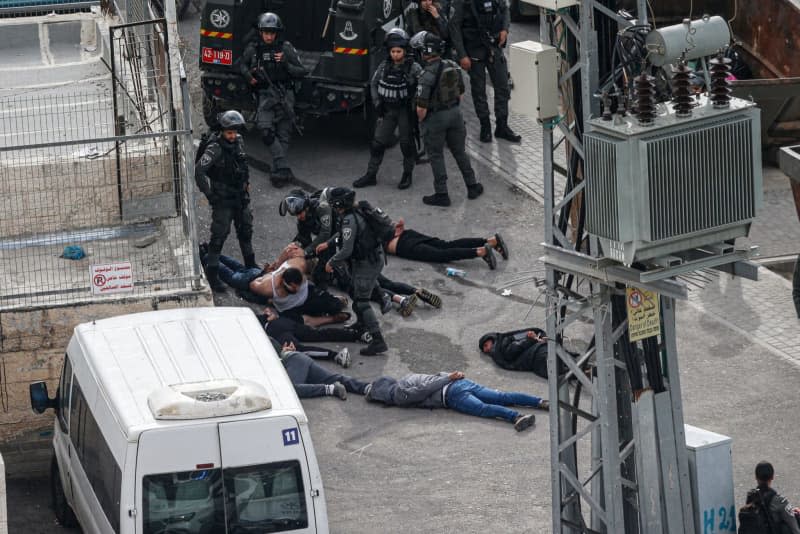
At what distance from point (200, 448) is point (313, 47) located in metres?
10.3

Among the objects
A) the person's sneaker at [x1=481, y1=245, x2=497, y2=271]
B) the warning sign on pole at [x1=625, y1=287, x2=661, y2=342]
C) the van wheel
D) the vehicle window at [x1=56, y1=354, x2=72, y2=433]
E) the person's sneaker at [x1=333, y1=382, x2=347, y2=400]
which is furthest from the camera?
the person's sneaker at [x1=481, y1=245, x2=497, y2=271]

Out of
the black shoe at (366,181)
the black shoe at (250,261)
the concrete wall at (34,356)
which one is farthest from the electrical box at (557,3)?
the black shoe at (366,181)

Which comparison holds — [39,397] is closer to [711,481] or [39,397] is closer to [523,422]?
[523,422]

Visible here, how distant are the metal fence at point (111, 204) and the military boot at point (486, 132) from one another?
203 inches

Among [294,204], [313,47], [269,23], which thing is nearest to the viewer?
[294,204]

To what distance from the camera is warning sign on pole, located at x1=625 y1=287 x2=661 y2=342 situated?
863cm

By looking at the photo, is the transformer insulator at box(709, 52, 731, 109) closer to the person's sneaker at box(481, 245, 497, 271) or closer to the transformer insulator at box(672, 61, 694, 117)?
the transformer insulator at box(672, 61, 694, 117)

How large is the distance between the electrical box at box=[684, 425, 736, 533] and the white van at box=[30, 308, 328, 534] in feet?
7.86

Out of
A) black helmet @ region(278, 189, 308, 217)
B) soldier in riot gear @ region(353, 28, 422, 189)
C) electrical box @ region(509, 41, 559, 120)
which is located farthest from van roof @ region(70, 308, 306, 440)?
soldier in riot gear @ region(353, 28, 422, 189)

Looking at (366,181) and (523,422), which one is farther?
(366,181)

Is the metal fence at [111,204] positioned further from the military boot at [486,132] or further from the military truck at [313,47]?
the military boot at [486,132]

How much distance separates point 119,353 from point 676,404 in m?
3.79

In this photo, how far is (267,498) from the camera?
30.4 feet

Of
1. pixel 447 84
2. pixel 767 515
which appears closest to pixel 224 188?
pixel 447 84
